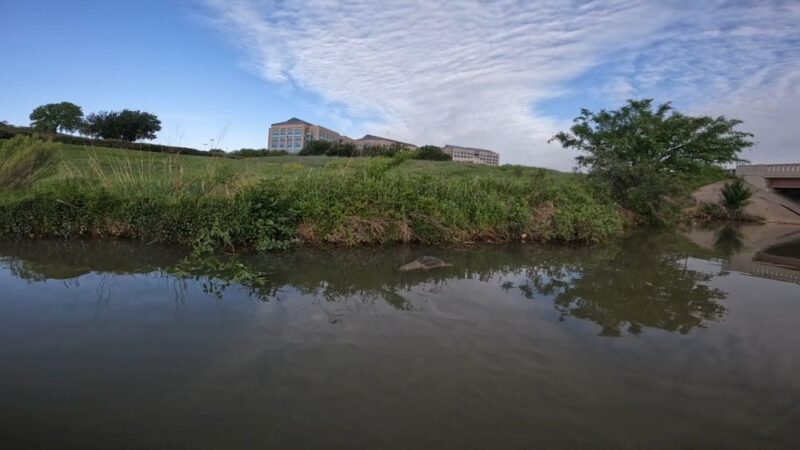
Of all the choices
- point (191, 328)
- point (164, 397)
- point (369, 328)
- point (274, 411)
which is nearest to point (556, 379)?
point (369, 328)

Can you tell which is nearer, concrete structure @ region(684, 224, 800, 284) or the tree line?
concrete structure @ region(684, 224, 800, 284)

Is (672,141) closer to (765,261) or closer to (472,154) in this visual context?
(765,261)

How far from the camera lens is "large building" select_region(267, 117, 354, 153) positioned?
37.9 metres

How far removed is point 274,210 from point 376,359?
194 inches

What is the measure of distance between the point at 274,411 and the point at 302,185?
20.6 feet

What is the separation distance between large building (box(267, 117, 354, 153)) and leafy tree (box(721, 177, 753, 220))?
1069 inches

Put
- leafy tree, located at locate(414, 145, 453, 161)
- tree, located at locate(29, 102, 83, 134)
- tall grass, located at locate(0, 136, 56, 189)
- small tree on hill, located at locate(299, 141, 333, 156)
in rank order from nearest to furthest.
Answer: tall grass, located at locate(0, 136, 56, 189), small tree on hill, located at locate(299, 141, 333, 156), leafy tree, located at locate(414, 145, 453, 161), tree, located at locate(29, 102, 83, 134)

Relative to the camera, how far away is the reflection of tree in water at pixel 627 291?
4.61m

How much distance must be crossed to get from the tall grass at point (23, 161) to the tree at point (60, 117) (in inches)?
1666

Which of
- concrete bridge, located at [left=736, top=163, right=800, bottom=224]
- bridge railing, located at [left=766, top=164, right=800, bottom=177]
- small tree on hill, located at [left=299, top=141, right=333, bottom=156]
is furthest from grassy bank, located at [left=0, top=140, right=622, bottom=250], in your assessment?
bridge railing, located at [left=766, top=164, right=800, bottom=177]

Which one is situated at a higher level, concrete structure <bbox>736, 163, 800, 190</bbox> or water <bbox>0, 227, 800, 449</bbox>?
concrete structure <bbox>736, 163, 800, 190</bbox>

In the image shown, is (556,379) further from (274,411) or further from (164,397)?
(164,397)

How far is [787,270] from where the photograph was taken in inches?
336

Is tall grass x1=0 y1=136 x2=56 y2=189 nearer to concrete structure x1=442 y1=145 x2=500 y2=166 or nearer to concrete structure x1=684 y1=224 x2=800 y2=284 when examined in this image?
concrete structure x1=684 y1=224 x2=800 y2=284
